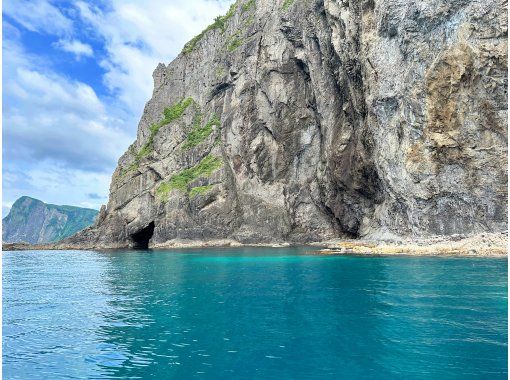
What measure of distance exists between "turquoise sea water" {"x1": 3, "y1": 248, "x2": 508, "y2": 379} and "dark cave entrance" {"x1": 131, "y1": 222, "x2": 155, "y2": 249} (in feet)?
214

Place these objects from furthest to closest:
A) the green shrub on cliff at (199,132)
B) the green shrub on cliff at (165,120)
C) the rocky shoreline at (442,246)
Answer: the green shrub on cliff at (165,120)
the green shrub on cliff at (199,132)
the rocky shoreline at (442,246)

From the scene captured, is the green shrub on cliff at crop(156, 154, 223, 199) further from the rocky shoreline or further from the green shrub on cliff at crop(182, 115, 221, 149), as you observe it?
the rocky shoreline

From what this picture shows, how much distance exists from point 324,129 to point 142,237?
5373 centimetres

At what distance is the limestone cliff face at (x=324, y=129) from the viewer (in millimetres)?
55562

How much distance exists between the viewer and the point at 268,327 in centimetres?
1980

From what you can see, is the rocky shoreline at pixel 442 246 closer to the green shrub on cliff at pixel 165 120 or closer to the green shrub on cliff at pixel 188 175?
the green shrub on cliff at pixel 188 175

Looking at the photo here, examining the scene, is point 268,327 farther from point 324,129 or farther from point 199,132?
point 199,132

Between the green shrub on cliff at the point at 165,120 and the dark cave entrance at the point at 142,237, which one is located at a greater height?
the green shrub on cliff at the point at 165,120

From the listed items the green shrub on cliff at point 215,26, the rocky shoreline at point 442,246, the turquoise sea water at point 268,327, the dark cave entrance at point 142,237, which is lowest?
the turquoise sea water at point 268,327

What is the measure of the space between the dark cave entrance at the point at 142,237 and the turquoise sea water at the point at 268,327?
6517 cm

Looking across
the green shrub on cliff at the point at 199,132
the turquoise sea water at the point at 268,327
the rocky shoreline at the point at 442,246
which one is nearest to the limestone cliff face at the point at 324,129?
the green shrub on cliff at the point at 199,132

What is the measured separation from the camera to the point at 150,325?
2089 cm

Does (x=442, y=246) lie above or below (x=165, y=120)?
below

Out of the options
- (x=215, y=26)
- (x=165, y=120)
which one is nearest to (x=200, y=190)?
(x=165, y=120)
